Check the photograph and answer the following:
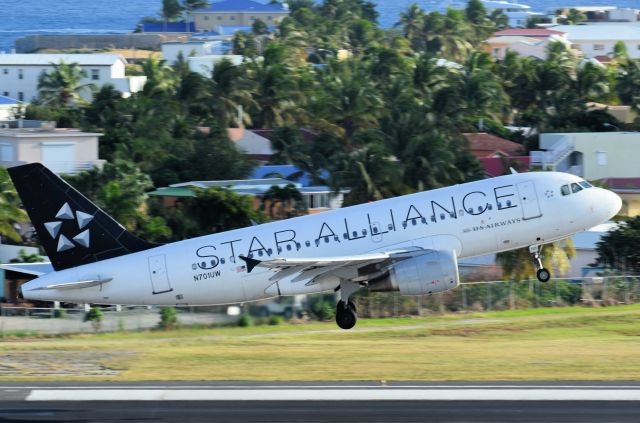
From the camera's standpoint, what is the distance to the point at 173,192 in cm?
9412

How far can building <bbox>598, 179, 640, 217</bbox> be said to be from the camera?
314 feet

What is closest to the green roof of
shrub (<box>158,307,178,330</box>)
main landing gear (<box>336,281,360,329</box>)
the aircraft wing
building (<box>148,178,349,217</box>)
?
building (<box>148,178,349,217</box>)

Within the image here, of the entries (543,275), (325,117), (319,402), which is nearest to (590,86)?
(325,117)

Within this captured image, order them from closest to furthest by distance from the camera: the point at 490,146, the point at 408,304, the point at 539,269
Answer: the point at 539,269 < the point at 408,304 < the point at 490,146

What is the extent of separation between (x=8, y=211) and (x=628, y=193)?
44.9m

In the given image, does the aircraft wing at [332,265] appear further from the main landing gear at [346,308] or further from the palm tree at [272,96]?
→ the palm tree at [272,96]

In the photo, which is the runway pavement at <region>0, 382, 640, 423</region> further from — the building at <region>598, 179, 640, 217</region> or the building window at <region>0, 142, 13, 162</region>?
the building window at <region>0, 142, 13, 162</region>

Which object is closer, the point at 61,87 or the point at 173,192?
the point at 173,192

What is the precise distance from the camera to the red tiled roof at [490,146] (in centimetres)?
12062

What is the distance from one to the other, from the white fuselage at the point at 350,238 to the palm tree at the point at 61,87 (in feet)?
388

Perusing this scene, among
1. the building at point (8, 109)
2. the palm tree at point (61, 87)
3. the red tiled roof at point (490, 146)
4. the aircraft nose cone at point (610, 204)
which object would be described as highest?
the palm tree at point (61, 87)

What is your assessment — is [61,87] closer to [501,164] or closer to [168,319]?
[501,164]

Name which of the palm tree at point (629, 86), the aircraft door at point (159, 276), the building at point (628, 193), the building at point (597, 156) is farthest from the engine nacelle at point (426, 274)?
the palm tree at point (629, 86)

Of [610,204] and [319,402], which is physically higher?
[610,204]
